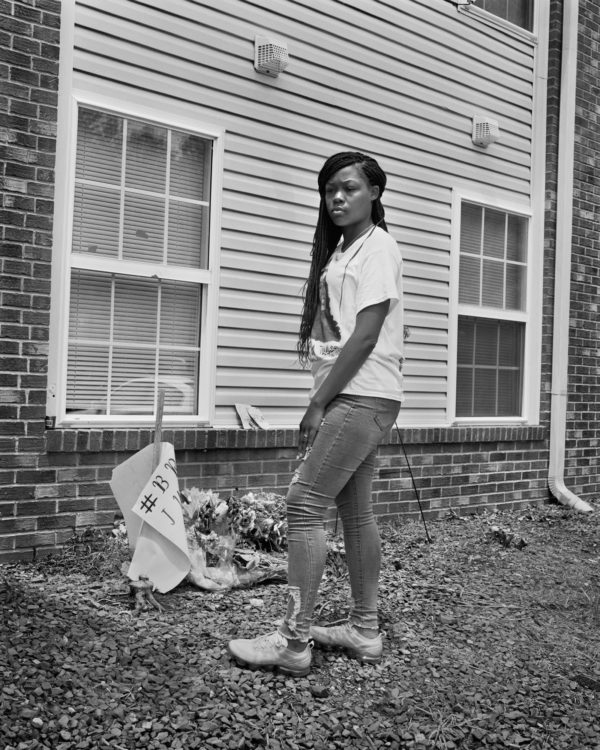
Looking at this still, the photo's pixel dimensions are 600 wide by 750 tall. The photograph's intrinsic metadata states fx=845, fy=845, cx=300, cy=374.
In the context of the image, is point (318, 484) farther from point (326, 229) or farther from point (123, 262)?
point (123, 262)

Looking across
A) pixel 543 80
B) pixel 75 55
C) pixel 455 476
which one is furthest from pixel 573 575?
pixel 543 80

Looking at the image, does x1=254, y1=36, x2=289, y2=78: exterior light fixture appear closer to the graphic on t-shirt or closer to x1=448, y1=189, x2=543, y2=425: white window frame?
x1=448, y1=189, x2=543, y2=425: white window frame

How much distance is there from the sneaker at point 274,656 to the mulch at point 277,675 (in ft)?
0.12

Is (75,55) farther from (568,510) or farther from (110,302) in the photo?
(568,510)

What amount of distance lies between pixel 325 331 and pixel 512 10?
18.0 feet

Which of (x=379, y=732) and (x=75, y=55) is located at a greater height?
(x=75, y=55)

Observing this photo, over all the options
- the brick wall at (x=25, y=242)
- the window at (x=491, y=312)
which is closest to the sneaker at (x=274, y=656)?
the brick wall at (x=25, y=242)

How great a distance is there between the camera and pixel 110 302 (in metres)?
4.89

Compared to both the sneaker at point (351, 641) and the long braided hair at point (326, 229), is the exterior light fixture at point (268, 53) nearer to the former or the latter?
the long braided hair at point (326, 229)

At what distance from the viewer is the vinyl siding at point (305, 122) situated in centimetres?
512

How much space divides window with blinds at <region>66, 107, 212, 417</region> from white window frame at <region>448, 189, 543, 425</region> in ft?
7.79

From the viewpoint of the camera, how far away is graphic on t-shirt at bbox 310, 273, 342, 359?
10.3 feet

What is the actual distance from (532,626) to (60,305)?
2.91 metres

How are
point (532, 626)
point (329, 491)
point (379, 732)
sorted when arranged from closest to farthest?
point (379, 732)
point (329, 491)
point (532, 626)
